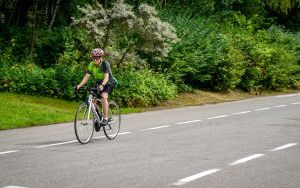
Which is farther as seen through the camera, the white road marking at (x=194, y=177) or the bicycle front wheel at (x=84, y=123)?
the bicycle front wheel at (x=84, y=123)

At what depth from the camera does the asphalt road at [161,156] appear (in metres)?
8.33

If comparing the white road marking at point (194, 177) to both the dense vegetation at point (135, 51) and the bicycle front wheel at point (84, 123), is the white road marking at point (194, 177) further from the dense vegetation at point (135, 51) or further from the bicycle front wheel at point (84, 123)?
the dense vegetation at point (135, 51)

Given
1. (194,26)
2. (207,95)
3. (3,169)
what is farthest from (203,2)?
(3,169)

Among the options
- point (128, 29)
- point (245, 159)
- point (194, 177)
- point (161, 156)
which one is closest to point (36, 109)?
point (128, 29)

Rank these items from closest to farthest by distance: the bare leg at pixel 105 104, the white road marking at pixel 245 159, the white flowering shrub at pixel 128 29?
the white road marking at pixel 245 159
the bare leg at pixel 105 104
the white flowering shrub at pixel 128 29

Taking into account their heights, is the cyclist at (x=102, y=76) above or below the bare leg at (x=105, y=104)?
above

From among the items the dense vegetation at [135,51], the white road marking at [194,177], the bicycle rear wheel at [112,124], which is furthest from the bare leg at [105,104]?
the dense vegetation at [135,51]

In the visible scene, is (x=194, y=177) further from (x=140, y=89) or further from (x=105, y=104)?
(x=140, y=89)

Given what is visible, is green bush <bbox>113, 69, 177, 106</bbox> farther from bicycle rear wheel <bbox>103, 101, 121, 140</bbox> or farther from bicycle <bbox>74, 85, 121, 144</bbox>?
bicycle <bbox>74, 85, 121, 144</bbox>

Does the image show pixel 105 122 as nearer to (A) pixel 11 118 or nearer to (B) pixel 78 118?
(B) pixel 78 118

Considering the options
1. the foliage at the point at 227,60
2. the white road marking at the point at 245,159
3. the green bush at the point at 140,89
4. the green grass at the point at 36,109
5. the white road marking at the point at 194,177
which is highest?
the foliage at the point at 227,60

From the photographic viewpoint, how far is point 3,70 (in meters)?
23.0

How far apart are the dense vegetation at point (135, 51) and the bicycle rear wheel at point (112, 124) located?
812 centimetres

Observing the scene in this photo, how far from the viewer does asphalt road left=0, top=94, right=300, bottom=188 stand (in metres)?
8.33
